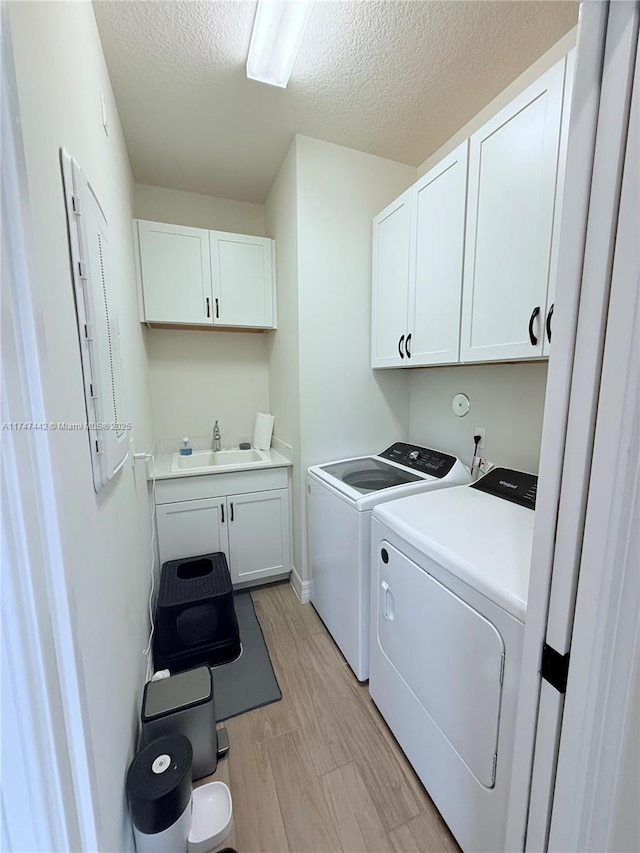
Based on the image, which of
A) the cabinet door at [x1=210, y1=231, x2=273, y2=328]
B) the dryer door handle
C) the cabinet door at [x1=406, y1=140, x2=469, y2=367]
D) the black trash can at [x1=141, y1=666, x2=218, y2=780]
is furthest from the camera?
the cabinet door at [x1=210, y1=231, x2=273, y2=328]

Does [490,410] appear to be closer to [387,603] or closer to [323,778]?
[387,603]

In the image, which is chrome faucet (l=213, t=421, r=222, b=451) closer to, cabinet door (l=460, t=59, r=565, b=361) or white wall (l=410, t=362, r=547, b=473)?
white wall (l=410, t=362, r=547, b=473)

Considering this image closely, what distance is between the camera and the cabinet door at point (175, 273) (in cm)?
215

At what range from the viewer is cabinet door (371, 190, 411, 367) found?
1.85 m

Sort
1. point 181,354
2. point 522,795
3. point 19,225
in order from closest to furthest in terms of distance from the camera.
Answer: point 19,225
point 522,795
point 181,354

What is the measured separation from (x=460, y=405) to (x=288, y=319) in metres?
1.21

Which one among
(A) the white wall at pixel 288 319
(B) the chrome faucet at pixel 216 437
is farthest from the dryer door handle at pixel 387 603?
(B) the chrome faucet at pixel 216 437

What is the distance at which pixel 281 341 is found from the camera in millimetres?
2389

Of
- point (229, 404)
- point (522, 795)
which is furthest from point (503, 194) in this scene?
point (229, 404)

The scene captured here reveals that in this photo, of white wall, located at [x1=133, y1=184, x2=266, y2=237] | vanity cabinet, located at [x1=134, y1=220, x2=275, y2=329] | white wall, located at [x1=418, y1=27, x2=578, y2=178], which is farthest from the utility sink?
white wall, located at [x1=418, y1=27, x2=578, y2=178]

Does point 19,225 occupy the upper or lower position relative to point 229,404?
upper

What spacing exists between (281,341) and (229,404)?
725mm

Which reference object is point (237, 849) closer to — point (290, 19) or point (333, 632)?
point (333, 632)

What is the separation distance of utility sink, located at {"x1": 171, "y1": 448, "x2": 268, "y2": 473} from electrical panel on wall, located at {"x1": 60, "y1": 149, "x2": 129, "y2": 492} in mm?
1347
